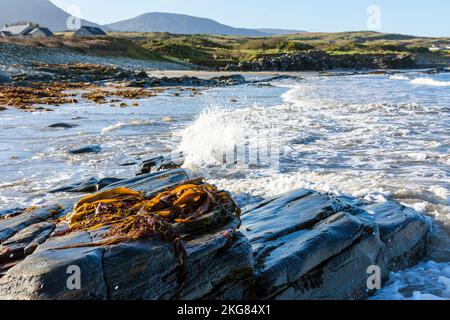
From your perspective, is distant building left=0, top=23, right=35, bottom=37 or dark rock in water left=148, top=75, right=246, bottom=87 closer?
dark rock in water left=148, top=75, right=246, bottom=87

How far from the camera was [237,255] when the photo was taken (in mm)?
3969

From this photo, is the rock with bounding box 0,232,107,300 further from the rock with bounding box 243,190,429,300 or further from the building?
the building

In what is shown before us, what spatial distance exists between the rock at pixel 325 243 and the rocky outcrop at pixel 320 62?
6572cm

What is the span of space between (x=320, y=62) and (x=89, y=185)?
7496 cm

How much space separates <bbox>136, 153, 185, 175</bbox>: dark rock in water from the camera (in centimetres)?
1012

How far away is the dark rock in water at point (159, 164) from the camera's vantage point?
10.1 m

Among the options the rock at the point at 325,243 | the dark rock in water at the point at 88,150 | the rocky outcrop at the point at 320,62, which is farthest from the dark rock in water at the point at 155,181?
the rocky outcrop at the point at 320,62

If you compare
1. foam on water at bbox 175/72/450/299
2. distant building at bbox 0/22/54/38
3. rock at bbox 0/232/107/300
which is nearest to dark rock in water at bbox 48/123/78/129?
foam on water at bbox 175/72/450/299

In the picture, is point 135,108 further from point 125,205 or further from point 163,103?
point 125,205

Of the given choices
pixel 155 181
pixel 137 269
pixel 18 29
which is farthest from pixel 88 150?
pixel 18 29

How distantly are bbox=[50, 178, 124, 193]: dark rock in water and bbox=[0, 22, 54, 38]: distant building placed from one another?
10110cm

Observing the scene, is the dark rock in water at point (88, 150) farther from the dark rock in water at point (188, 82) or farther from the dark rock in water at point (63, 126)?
the dark rock in water at point (188, 82)

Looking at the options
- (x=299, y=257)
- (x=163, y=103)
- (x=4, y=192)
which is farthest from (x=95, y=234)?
(x=163, y=103)

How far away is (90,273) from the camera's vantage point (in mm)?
3299
